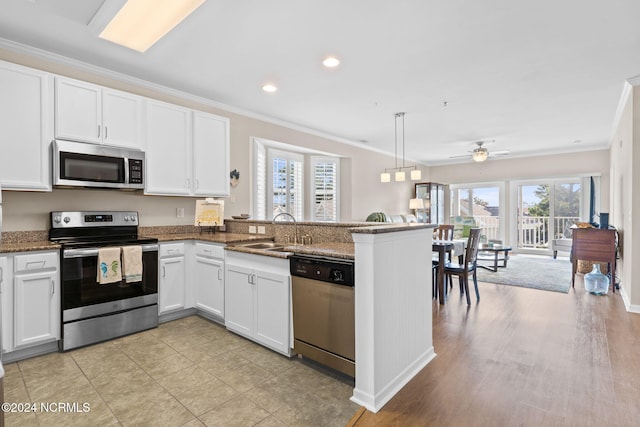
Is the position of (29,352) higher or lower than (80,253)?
lower

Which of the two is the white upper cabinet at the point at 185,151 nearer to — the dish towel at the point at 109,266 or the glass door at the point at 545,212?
the dish towel at the point at 109,266

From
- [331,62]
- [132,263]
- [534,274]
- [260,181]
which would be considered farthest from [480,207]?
[132,263]

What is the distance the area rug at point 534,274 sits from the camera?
4977 millimetres

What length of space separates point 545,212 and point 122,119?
29.7ft

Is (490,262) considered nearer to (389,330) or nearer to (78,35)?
(389,330)

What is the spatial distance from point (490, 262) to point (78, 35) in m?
7.54

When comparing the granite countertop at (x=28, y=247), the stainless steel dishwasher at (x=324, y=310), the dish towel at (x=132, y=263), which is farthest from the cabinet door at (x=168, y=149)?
the stainless steel dishwasher at (x=324, y=310)

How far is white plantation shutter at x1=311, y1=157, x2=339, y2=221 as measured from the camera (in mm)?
6426

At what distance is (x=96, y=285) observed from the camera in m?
2.85

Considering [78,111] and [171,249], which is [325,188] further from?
[78,111]

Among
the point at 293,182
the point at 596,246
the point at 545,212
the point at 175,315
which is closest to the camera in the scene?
the point at 175,315

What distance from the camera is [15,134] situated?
2.72 meters

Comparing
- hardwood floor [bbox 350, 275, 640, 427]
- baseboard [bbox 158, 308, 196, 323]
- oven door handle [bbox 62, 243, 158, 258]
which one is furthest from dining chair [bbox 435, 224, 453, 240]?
oven door handle [bbox 62, 243, 158, 258]

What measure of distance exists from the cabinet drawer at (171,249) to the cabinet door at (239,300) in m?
0.71
